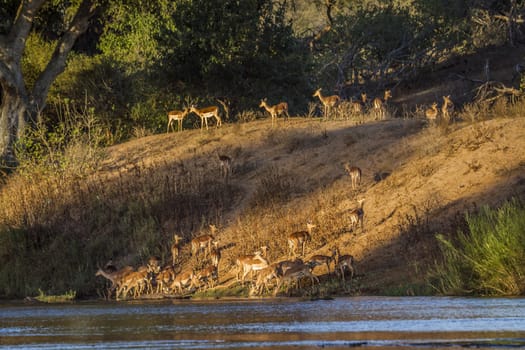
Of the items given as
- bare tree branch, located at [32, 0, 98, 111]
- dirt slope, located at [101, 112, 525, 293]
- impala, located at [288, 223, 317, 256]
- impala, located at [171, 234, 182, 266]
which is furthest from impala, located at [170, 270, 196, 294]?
bare tree branch, located at [32, 0, 98, 111]

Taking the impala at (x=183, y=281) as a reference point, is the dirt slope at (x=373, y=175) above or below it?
above

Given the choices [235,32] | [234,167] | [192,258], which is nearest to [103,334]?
[192,258]

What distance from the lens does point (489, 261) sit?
1994 centimetres

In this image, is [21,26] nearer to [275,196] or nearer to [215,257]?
[275,196]

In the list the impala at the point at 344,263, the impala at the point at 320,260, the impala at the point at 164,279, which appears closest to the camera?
the impala at the point at 344,263

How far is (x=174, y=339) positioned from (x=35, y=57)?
106 ft

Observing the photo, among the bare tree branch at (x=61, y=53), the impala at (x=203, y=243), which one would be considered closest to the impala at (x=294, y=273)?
the impala at (x=203, y=243)

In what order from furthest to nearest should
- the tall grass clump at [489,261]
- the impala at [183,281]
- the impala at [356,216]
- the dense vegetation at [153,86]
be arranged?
the dense vegetation at [153,86] → the impala at [356,216] → the impala at [183,281] → the tall grass clump at [489,261]

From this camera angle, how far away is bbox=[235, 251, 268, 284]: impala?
80.1ft

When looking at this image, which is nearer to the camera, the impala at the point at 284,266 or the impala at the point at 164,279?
the impala at the point at 284,266

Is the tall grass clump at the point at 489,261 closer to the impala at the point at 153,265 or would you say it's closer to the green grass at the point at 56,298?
the impala at the point at 153,265

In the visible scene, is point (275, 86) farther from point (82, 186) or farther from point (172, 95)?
point (82, 186)

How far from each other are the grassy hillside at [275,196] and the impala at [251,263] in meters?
1.12

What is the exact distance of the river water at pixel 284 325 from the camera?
14.3 m
